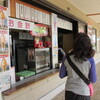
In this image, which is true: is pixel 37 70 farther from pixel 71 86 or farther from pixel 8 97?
pixel 71 86

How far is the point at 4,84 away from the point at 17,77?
0.56m

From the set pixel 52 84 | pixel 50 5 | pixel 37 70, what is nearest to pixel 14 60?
pixel 37 70

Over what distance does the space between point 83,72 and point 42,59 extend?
2.09 meters

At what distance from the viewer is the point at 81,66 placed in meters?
1.64

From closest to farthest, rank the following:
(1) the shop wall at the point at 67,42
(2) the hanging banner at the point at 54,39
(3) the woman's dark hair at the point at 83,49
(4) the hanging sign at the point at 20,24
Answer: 1. (3) the woman's dark hair at the point at 83,49
2. (4) the hanging sign at the point at 20,24
3. (2) the hanging banner at the point at 54,39
4. (1) the shop wall at the point at 67,42

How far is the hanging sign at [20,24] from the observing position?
2513 mm

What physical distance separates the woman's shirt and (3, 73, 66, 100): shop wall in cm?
108

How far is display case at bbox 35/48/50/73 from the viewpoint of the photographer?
340 cm

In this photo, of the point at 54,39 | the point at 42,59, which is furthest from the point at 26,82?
the point at 54,39

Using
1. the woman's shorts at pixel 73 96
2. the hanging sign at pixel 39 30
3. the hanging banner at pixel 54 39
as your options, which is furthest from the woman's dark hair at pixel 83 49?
the hanging banner at pixel 54 39

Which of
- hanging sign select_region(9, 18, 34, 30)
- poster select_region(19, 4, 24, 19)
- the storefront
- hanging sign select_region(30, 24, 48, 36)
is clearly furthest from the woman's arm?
hanging sign select_region(30, 24, 48, 36)

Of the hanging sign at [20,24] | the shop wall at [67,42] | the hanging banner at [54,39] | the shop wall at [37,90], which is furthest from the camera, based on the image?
the shop wall at [67,42]

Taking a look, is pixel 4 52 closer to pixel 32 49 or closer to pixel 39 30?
pixel 32 49

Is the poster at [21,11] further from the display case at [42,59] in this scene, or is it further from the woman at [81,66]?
the woman at [81,66]
